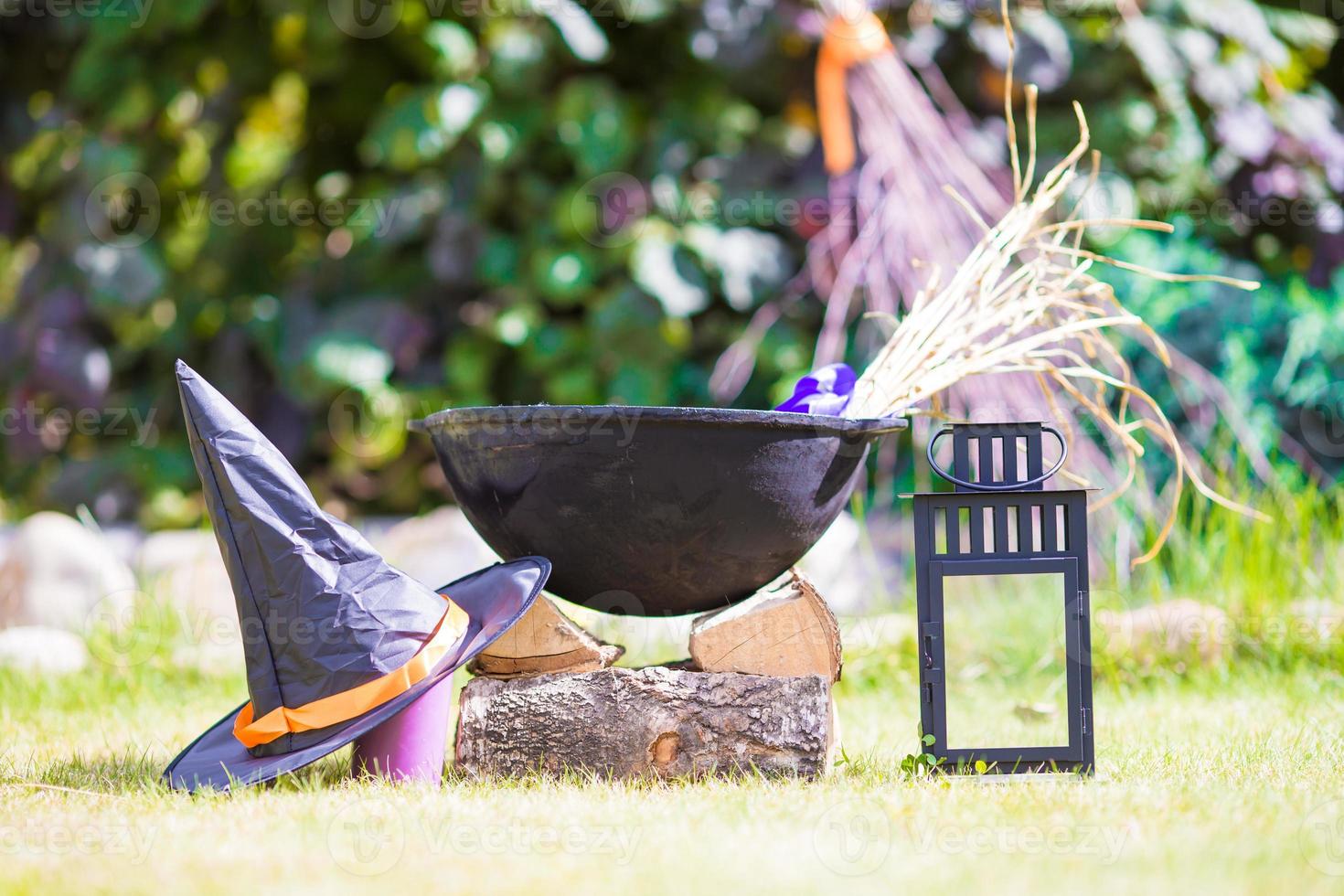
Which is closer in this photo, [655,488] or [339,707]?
[339,707]

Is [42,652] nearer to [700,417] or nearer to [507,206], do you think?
[507,206]

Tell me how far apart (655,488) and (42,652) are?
195cm

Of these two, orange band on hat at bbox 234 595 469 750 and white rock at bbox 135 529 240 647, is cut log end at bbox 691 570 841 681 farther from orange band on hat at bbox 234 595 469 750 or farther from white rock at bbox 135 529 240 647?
white rock at bbox 135 529 240 647

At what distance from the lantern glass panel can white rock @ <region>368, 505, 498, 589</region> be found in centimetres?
128

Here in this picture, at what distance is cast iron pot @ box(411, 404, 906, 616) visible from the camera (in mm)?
1715

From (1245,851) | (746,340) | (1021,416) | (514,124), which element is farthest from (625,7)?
(1245,851)

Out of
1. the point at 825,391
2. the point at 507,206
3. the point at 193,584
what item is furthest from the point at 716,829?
the point at 507,206

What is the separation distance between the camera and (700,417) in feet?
5.54

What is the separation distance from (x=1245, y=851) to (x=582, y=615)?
1875mm

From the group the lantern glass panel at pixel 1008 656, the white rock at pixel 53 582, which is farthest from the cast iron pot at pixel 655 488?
the white rock at pixel 53 582

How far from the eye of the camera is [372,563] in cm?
170

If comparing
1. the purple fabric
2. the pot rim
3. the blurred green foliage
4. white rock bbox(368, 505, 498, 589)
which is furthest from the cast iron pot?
the blurred green foliage

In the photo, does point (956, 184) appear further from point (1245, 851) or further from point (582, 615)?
point (1245, 851)

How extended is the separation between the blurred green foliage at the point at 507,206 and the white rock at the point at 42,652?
3.12 feet
